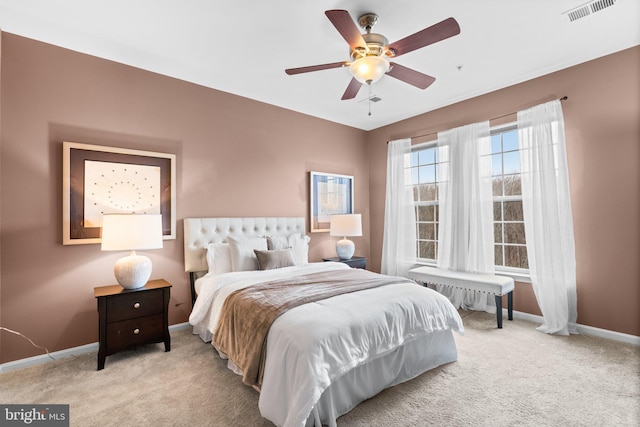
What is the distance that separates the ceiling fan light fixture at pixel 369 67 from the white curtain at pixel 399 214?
102 inches

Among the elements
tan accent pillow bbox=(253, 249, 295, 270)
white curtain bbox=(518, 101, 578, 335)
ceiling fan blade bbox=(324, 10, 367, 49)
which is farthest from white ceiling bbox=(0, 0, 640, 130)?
tan accent pillow bbox=(253, 249, 295, 270)

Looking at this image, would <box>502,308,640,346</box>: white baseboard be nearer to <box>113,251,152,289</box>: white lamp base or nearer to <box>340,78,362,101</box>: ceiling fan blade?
A: <box>340,78,362,101</box>: ceiling fan blade

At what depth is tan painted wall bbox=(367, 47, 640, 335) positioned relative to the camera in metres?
2.91

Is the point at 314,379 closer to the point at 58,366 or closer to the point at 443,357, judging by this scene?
the point at 443,357

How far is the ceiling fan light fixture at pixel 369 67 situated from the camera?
231 centimetres

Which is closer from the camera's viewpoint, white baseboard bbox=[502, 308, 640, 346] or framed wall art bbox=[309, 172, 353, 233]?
white baseboard bbox=[502, 308, 640, 346]

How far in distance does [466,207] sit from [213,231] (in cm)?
330

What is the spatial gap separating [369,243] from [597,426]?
3.84 metres

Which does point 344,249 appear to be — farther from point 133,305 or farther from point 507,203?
point 133,305

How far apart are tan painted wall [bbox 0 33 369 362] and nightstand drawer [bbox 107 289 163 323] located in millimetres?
545

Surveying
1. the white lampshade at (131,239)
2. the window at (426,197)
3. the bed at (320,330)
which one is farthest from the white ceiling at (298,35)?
the bed at (320,330)

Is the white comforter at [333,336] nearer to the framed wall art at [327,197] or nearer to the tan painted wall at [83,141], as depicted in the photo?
the tan painted wall at [83,141]

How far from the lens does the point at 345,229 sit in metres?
4.51

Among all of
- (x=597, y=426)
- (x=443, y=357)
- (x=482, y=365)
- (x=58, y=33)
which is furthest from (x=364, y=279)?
(x=58, y=33)
